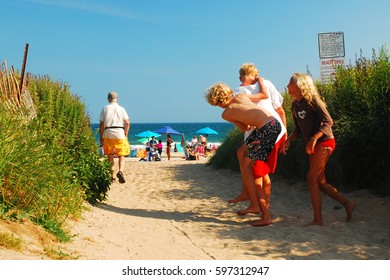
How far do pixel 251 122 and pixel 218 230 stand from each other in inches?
56.5

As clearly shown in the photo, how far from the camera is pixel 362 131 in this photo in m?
7.45

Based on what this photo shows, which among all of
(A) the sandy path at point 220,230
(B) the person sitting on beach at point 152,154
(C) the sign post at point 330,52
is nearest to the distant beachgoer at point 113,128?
(A) the sandy path at point 220,230

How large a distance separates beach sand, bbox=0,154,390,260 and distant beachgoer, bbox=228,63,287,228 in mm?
668

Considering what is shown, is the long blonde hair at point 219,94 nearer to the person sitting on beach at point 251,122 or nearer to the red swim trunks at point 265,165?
the person sitting on beach at point 251,122

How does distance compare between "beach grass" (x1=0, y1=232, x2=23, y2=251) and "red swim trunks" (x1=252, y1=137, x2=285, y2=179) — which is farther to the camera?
"red swim trunks" (x1=252, y1=137, x2=285, y2=179)

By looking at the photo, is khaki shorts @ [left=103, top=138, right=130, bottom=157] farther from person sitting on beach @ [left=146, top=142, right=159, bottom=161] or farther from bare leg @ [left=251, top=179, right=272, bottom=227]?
person sitting on beach @ [left=146, top=142, right=159, bottom=161]

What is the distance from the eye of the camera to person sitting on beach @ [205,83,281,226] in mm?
5668

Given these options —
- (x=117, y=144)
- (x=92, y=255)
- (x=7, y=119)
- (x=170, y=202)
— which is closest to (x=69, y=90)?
(x=117, y=144)

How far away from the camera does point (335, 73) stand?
9641 mm

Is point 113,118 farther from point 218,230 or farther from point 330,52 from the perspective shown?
point 330,52

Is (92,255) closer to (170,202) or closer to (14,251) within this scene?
(14,251)

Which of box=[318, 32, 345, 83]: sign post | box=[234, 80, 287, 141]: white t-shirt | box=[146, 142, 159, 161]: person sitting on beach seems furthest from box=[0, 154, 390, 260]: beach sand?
box=[146, 142, 159, 161]: person sitting on beach

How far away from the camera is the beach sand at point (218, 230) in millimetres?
4844

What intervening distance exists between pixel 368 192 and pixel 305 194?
50.6 inches
